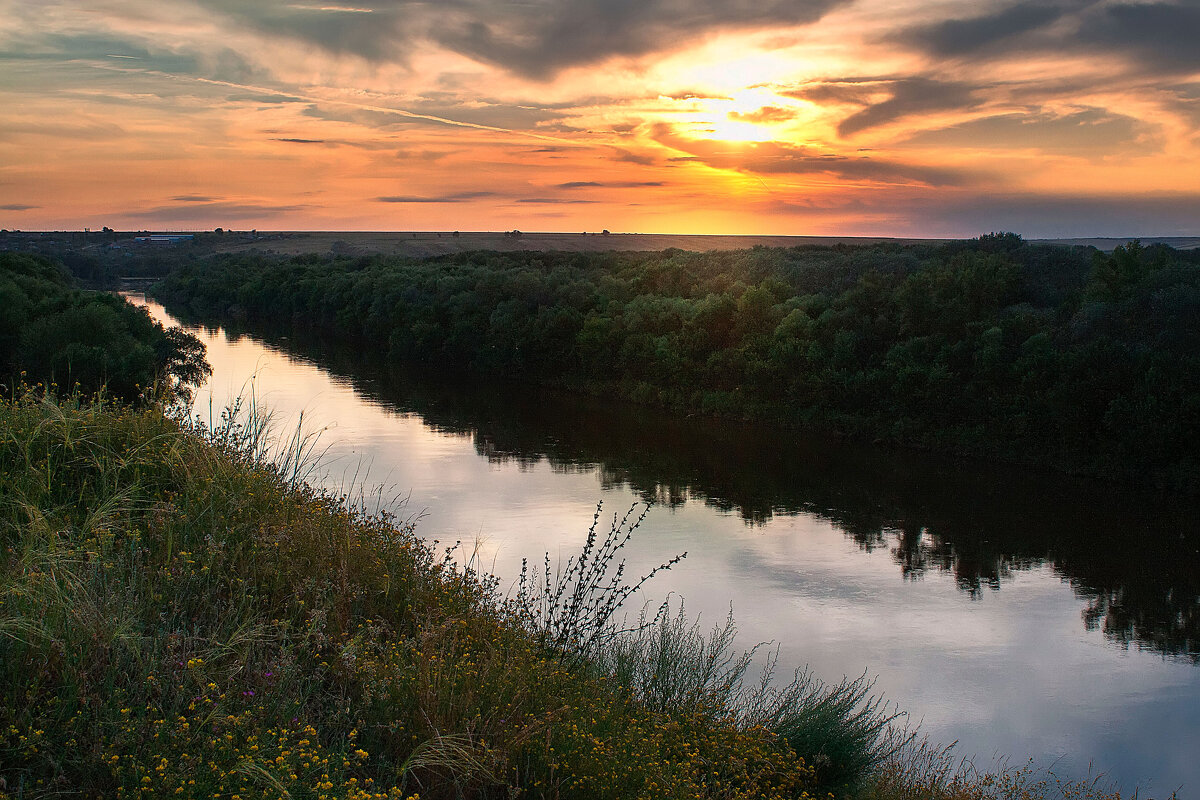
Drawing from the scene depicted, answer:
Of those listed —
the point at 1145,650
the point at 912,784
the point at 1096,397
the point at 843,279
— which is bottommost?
the point at 1145,650

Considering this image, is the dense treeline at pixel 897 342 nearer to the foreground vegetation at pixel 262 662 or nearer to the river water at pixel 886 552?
the river water at pixel 886 552

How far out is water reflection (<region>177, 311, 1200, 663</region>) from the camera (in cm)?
A: 1995

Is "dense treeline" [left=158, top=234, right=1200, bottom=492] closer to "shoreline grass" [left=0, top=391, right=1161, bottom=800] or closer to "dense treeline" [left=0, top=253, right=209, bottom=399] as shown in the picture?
"dense treeline" [left=0, top=253, right=209, bottom=399]

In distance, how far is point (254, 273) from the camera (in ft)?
322

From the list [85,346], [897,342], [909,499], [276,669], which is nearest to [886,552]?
[909,499]

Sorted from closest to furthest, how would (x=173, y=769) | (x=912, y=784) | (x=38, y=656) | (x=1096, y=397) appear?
(x=173, y=769) → (x=38, y=656) → (x=912, y=784) → (x=1096, y=397)

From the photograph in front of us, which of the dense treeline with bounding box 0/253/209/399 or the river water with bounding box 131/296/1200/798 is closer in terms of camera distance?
the river water with bounding box 131/296/1200/798

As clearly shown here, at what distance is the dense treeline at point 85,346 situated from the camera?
25.9m

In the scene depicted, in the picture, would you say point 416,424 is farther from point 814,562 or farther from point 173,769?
point 173,769

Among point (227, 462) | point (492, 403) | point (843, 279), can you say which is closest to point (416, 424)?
point (492, 403)

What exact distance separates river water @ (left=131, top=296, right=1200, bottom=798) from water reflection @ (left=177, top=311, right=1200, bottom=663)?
0.09m

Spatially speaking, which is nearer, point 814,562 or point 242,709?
point 242,709

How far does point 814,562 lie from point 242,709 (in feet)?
57.2

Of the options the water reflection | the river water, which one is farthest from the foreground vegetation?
the water reflection
